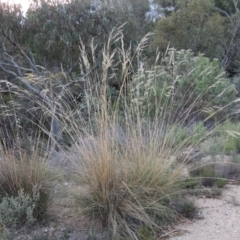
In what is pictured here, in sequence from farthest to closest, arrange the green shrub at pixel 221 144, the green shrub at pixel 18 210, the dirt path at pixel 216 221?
the green shrub at pixel 221 144 < the green shrub at pixel 18 210 < the dirt path at pixel 216 221

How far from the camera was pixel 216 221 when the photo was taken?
489cm

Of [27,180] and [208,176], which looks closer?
[27,180]

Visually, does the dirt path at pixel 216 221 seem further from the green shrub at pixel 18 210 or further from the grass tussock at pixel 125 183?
the green shrub at pixel 18 210

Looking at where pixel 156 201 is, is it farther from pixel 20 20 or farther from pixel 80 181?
pixel 20 20

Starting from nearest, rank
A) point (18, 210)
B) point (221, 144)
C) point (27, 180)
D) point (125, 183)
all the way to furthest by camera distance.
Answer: point (125, 183)
point (18, 210)
point (27, 180)
point (221, 144)

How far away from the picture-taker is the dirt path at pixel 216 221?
4.55m

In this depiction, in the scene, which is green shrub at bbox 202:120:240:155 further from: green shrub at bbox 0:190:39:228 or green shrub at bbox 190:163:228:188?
green shrub at bbox 0:190:39:228

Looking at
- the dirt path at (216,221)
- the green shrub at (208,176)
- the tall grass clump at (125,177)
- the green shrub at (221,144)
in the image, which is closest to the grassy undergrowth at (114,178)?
the tall grass clump at (125,177)

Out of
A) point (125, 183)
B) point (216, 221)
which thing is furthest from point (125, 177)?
point (216, 221)

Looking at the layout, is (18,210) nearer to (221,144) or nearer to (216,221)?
(216,221)

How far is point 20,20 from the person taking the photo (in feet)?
49.3

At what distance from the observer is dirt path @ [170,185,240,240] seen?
4.55 metres

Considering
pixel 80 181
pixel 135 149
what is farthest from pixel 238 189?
pixel 80 181

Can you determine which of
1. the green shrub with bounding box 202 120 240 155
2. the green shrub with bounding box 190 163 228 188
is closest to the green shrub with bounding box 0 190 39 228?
the green shrub with bounding box 190 163 228 188
